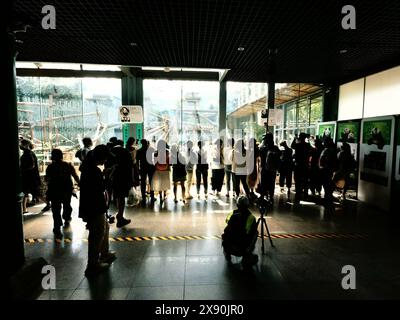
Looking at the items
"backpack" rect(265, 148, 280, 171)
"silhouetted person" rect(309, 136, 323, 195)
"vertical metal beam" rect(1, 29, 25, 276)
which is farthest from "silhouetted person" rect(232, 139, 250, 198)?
"vertical metal beam" rect(1, 29, 25, 276)

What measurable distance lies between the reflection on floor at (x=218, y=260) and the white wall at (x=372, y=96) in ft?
10.0

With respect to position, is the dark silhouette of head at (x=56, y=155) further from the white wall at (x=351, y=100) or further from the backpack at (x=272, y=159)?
the white wall at (x=351, y=100)

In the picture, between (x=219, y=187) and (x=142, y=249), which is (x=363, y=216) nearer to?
(x=219, y=187)

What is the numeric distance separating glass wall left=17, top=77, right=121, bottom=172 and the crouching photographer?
7448 millimetres

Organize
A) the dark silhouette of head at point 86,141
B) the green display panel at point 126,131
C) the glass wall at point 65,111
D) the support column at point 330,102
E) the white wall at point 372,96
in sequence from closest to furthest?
the dark silhouette of head at point 86,141
the white wall at point 372,96
the glass wall at point 65,111
the support column at point 330,102
the green display panel at point 126,131

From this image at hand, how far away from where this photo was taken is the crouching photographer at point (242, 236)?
11.8 feet

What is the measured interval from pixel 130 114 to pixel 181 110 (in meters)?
2.60

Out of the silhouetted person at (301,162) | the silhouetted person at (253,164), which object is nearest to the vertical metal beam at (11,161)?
the silhouetted person at (253,164)

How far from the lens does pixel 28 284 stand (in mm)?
3115

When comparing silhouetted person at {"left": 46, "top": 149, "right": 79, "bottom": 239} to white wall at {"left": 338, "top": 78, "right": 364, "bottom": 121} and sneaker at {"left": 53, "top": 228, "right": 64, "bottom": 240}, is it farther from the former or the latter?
white wall at {"left": 338, "top": 78, "right": 364, "bottom": 121}

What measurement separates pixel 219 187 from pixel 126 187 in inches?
130
